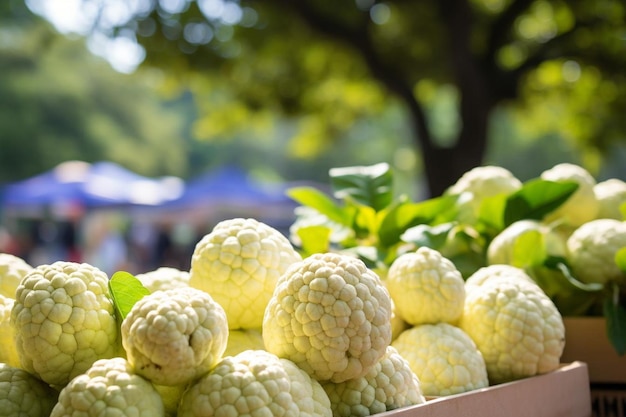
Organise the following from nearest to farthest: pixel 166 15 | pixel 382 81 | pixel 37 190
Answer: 1. pixel 382 81
2. pixel 166 15
3. pixel 37 190

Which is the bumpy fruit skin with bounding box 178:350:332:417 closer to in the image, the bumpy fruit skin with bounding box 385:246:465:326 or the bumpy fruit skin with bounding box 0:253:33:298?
the bumpy fruit skin with bounding box 385:246:465:326

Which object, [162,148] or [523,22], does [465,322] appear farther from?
[162,148]

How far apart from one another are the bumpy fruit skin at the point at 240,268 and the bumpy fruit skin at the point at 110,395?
35 cm

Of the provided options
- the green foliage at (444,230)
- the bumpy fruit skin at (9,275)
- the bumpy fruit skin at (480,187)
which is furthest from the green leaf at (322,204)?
the bumpy fruit skin at (9,275)

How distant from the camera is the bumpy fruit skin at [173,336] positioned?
999 millimetres

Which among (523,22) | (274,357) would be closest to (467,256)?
(274,357)

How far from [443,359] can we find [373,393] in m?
0.30

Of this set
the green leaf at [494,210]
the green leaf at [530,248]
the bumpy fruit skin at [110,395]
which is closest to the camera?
the bumpy fruit skin at [110,395]

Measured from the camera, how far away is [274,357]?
1.10 m

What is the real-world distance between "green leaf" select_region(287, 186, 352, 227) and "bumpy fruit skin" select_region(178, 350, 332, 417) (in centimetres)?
120

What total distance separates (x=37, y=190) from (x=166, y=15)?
18.5ft

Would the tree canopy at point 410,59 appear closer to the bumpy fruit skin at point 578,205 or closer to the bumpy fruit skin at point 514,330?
the bumpy fruit skin at point 578,205

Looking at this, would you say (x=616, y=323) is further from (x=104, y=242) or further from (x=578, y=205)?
(x=104, y=242)

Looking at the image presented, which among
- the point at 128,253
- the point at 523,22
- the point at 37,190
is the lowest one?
the point at 128,253
